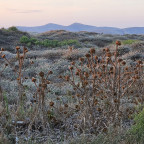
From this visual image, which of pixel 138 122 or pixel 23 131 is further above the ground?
pixel 138 122

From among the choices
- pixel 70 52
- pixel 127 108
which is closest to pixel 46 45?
pixel 70 52

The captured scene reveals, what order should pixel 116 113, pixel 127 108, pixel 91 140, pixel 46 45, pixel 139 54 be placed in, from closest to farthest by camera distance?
pixel 91 140 → pixel 116 113 → pixel 127 108 → pixel 139 54 → pixel 46 45

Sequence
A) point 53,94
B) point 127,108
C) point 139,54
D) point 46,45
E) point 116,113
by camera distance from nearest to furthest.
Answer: point 116,113 → point 127,108 → point 53,94 → point 139,54 → point 46,45

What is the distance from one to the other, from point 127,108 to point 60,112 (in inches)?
36.5

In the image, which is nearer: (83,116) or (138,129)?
(138,129)

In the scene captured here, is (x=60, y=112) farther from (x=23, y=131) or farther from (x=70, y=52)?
(x=70, y=52)

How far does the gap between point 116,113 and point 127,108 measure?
26.4 inches

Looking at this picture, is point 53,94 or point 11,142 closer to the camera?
point 11,142

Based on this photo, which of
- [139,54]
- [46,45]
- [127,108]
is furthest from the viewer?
[46,45]

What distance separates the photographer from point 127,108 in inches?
137

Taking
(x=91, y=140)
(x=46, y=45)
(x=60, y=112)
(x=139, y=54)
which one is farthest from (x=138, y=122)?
(x=46, y=45)

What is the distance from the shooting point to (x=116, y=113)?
2.86 meters

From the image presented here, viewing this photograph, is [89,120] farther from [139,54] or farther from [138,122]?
[139,54]

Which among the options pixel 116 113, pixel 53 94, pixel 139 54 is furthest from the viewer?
pixel 139 54
